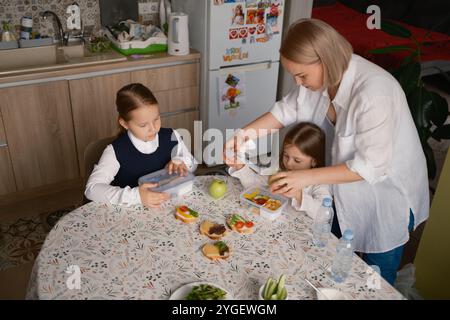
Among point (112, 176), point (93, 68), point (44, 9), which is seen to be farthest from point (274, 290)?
point (44, 9)

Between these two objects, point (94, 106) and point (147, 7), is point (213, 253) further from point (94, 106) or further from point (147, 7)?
point (147, 7)

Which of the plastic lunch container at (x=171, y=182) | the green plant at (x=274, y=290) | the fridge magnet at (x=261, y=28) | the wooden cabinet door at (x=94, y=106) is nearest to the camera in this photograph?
the green plant at (x=274, y=290)

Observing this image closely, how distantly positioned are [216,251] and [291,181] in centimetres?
34

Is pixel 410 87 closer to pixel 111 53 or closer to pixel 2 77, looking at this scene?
pixel 111 53

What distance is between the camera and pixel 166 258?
1.36 m

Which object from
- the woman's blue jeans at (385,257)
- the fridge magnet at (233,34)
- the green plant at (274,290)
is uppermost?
Answer: the fridge magnet at (233,34)

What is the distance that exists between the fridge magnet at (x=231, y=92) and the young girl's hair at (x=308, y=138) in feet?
4.94

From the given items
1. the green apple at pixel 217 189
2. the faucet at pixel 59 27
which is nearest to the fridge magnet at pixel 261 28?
the faucet at pixel 59 27

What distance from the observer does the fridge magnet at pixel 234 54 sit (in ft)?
10.3

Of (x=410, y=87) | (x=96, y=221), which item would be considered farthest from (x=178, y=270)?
(x=410, y=87)

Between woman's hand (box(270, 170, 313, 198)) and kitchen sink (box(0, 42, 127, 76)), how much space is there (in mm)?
1794

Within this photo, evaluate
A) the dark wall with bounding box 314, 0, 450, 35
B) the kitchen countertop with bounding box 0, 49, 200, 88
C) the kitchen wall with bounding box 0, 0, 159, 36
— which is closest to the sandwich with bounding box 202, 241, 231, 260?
the kitchen countertop with bounding box 0, 49, 200, 88

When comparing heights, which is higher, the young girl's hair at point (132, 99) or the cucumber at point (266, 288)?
the young girl's hair at point (132, 99)

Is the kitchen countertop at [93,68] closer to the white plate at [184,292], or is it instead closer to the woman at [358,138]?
the woman at [358,138]
